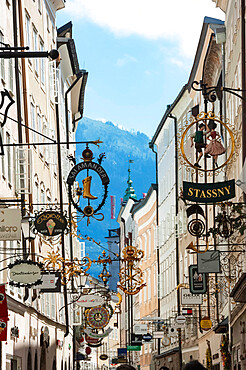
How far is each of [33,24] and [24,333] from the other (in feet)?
48.8

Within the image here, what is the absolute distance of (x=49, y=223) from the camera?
933 inches

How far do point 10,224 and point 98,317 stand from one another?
85.5ft

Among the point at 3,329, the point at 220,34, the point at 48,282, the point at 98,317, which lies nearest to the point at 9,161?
the point at 48,282

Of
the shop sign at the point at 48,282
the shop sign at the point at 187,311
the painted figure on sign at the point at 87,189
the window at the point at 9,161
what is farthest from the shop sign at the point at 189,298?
the painted figure on sign at the point at 87,189

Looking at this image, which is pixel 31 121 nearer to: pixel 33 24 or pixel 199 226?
pixel 33 24

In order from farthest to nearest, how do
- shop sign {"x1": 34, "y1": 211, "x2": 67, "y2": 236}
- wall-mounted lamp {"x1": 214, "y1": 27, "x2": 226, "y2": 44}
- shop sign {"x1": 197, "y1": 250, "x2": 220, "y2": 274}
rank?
wall-mounted lamp {"x1": 214, "y1": 27, "x2": 226, "y2": 44} → shop sign {"x1": 197, "y1": 250, "x2": 220, "y2": 274} → shop sign {"x1": 34, "y1": 211, "x2": 67, "y2": 236}

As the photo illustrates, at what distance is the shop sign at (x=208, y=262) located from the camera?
25047 mm

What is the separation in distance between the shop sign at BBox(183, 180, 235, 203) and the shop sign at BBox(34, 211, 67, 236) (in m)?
4.47

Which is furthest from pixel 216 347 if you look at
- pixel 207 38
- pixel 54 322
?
pixel 207 38

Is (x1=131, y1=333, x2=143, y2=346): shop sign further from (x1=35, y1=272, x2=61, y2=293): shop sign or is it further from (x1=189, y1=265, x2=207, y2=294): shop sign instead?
(x1=35, y1=272, x2=61, y2=293): shop sign

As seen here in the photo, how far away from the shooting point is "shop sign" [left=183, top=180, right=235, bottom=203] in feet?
66.9

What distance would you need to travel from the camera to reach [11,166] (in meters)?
30.5

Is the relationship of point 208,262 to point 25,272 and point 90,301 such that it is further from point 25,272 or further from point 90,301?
point 90,301

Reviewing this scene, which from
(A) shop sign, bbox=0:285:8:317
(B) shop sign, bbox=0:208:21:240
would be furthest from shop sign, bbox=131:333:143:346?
(B) shop sign, bbox=0:208:21:240
